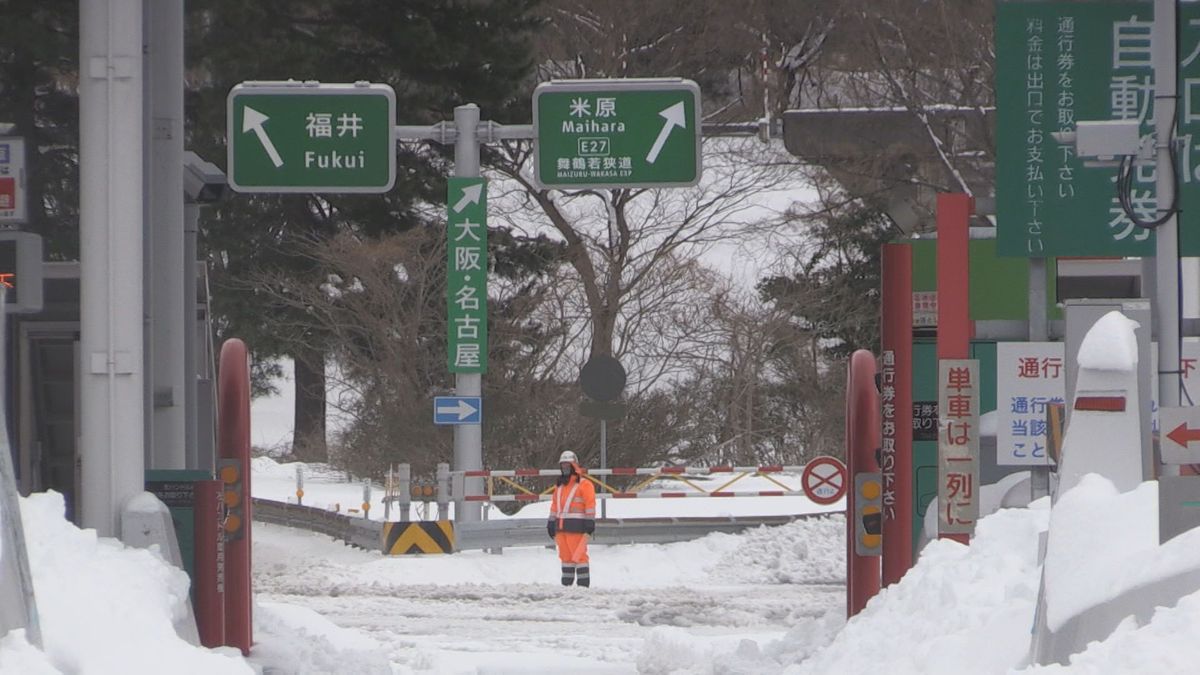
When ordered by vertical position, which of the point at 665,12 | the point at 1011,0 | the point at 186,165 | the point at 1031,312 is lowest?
the point at 1031,312

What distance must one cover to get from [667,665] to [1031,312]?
334 centimetres

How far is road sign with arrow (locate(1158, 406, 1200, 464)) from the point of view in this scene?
20.3 feet

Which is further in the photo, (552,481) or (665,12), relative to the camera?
(665,12)

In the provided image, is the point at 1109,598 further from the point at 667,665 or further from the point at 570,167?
the point at 570,167

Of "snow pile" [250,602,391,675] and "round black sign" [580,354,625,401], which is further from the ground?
"round black sign" [580,354,625,401]

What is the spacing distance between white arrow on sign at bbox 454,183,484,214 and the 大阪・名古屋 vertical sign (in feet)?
40.8

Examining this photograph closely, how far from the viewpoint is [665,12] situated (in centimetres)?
3316

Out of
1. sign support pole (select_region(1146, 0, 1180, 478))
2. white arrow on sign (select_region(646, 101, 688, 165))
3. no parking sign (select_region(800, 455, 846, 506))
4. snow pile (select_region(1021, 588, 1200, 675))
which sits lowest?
no parking sign (select_region(800, 455, 846, 506))

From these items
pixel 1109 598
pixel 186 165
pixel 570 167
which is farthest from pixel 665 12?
pixel 1109 598

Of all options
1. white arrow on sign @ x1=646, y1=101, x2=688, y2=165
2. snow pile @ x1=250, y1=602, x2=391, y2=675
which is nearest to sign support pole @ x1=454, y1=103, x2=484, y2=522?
white arrow on sign @ x1=646, y1=101, x2=688, y2=165

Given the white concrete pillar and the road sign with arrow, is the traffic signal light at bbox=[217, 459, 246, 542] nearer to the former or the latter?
the white concrete pillar

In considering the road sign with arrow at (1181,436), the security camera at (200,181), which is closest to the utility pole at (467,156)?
the security camera at (200,181)

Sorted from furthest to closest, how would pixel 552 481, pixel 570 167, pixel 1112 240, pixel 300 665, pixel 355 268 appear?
pixel 355 268, pixel 552 481, pixel 570 167, pixel 1112 240, pixel 300 665

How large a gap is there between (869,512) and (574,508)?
8.76 m
